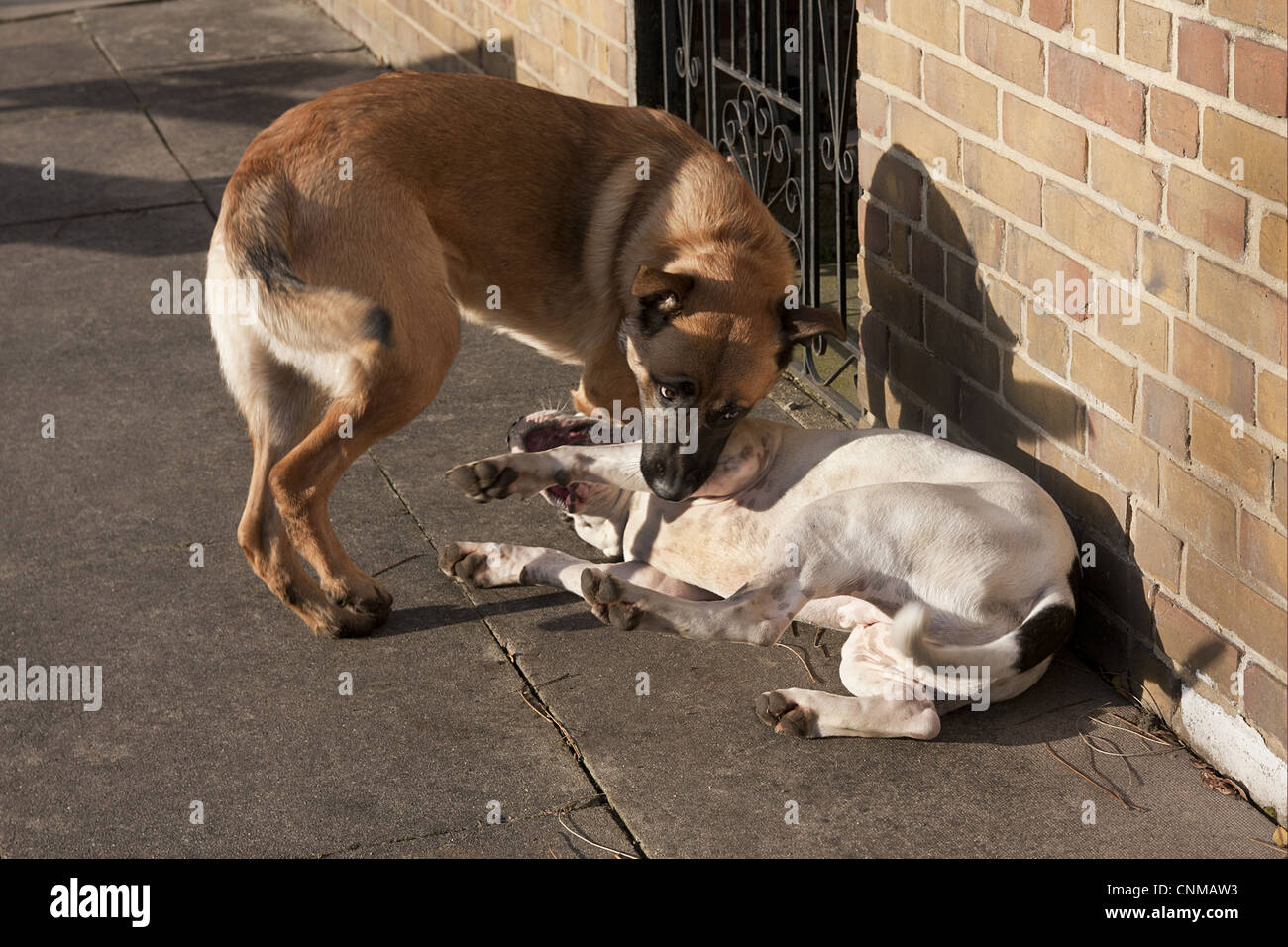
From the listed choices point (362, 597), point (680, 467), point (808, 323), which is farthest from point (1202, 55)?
point (362, 597)

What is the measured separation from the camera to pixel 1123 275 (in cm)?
362

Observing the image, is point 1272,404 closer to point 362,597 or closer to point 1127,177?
point 1127,177

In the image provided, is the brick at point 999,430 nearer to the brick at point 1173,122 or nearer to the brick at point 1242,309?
the brick at point 1242,309

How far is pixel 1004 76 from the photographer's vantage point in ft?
13.1

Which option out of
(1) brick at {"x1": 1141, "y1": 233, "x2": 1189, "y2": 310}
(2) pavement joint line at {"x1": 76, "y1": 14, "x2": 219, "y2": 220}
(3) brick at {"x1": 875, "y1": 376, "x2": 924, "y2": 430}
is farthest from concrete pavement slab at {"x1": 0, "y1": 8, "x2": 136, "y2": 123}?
(1) brick at {"x1": 1141, "y1": 233, "x2": 1189, "y2": 310}

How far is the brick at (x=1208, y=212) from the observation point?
3176 mm

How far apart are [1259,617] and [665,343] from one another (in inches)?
68.4

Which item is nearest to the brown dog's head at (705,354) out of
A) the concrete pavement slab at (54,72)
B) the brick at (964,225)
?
the brick at (964,225)

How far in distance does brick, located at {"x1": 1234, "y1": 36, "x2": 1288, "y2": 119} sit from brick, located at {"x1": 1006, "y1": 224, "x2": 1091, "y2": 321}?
29.6 inches

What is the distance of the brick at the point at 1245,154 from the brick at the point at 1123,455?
75 cm

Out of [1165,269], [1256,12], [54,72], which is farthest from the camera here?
[54,72]

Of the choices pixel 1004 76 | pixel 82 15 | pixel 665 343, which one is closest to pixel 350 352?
pixel 665 343

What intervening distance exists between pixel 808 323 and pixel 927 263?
59 centimetres

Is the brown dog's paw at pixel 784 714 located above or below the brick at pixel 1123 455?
below
